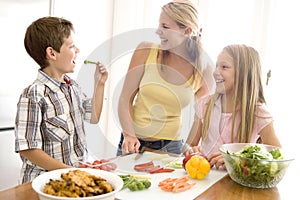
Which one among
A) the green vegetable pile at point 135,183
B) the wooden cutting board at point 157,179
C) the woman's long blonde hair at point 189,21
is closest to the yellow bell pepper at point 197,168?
the wooden cutting board at point 157,179

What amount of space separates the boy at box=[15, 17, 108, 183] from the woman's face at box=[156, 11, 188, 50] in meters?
0.20

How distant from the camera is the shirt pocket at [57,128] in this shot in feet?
3.59

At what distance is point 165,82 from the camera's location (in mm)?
1073

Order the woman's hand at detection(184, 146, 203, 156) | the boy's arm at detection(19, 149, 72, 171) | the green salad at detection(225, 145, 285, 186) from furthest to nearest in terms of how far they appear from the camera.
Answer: the woman's hand at detection(184, 146, 203, 156)
the boy's arm at detection(19, 149, 72, 171)
the green salad at detection(225, 145, 285, 186)

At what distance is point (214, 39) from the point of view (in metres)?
2.16

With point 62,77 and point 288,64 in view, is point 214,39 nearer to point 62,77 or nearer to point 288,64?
point 288,64

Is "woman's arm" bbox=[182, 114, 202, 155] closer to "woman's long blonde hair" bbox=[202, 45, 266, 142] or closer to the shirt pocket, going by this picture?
"woman's long blonde hair" bbox=[202, 45, 266, 142]

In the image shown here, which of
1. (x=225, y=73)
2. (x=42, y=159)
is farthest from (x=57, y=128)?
(x=225, y=73)

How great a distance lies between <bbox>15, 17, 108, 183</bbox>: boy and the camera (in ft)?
3.37

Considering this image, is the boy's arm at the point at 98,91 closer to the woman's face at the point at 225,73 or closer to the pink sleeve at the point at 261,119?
the woman's face at the point at 225,73

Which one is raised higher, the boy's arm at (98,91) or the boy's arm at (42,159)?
the boy's arm at (98,91)

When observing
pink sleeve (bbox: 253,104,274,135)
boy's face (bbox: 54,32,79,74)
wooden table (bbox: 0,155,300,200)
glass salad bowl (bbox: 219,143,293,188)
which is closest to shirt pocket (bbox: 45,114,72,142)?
boy's face (bbox: 54,32,79,74)

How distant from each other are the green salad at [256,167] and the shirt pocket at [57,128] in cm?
53

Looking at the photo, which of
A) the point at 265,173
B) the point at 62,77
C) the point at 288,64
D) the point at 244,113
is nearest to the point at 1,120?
the point at 62,77
